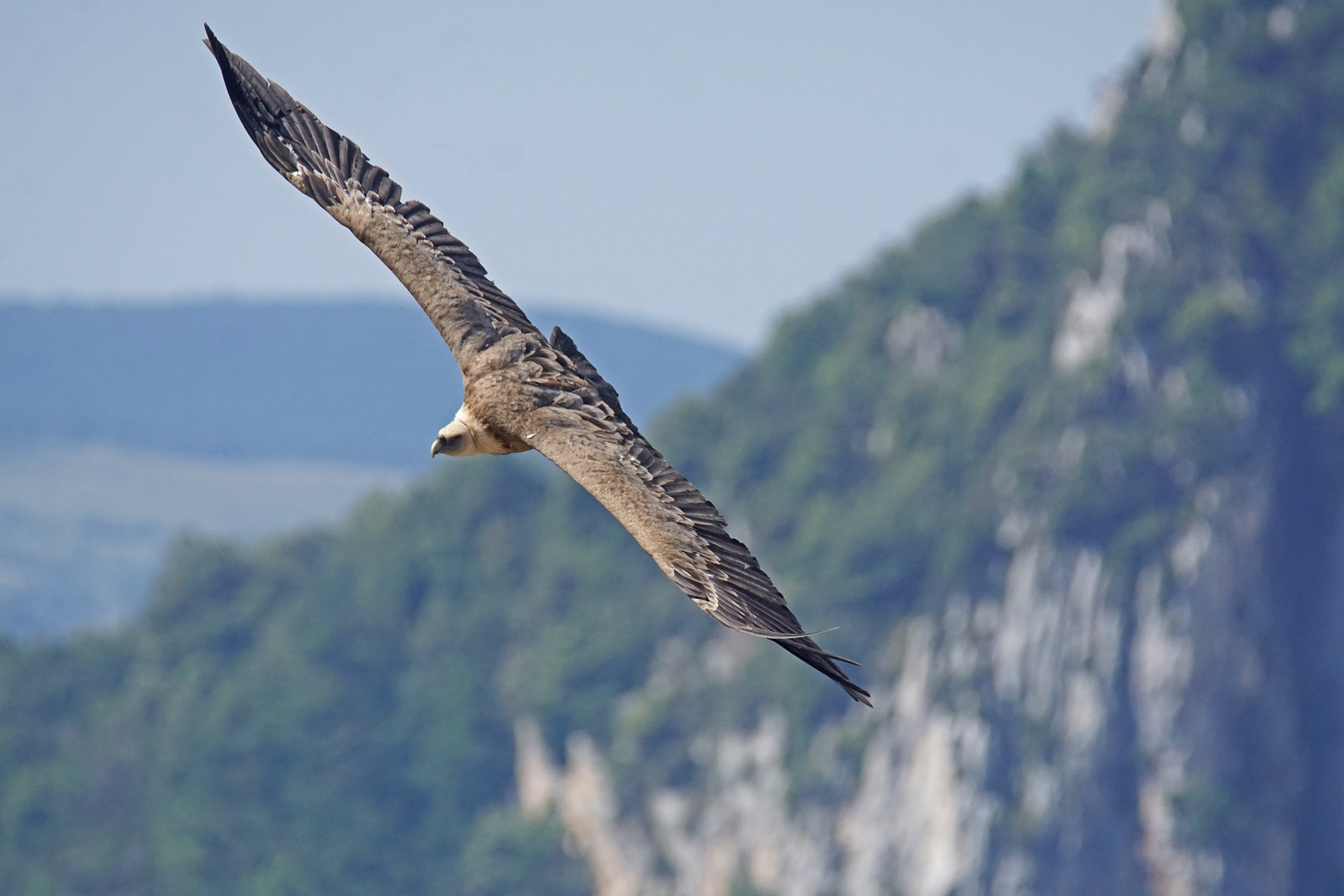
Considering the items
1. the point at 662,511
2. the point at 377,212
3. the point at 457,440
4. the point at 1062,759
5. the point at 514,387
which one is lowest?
the point at 662,511

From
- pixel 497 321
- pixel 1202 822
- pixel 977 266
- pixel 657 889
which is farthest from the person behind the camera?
pixel 977 266

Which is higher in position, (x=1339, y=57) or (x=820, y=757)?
(x=1339, y=57)

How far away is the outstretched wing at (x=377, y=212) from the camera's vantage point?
19219 mm

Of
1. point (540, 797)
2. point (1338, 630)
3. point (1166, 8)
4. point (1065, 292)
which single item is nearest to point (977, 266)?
point (1065, 292)

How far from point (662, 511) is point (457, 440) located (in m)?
3.00

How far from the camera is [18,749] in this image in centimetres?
12988

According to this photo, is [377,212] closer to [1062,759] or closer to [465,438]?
[465,438]

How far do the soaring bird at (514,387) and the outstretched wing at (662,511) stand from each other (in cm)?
1

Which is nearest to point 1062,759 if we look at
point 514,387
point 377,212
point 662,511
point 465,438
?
point 377,212

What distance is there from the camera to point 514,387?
18.5 meters

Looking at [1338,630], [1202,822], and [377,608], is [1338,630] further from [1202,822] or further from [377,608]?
[377,608]

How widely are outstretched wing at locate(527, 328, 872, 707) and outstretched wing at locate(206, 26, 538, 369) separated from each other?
1.43 m

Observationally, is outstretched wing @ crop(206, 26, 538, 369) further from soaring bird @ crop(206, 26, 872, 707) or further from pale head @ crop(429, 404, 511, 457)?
pale head @ crop(429, 404, 511, 457)

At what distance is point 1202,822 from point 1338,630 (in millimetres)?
14007
